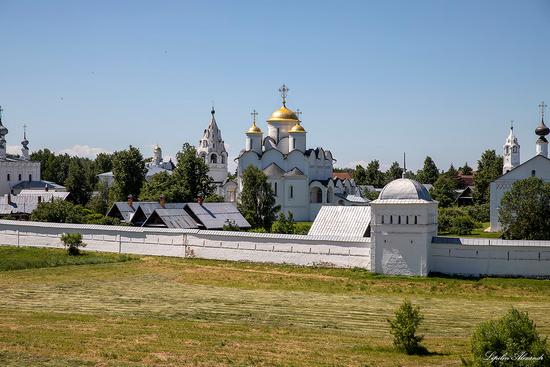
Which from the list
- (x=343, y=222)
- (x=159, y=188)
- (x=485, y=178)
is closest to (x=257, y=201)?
(x=343, y=222)

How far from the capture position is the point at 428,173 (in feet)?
321

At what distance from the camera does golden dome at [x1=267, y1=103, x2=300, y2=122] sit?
58.9 m

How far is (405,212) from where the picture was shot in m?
29.0

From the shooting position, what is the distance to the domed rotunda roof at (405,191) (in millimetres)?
29152

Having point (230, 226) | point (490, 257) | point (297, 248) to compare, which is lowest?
point (490, 257)

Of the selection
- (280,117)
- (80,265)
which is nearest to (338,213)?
(80,265)

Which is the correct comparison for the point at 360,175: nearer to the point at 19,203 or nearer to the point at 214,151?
the point at 214,151

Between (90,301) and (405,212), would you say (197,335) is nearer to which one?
(90,301)

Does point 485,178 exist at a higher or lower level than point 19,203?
higher

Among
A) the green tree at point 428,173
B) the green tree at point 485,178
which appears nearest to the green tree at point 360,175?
the green tree at point 428,173

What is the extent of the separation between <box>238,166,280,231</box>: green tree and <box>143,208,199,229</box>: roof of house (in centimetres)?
558

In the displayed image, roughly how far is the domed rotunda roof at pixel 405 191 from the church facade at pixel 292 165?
24.5 metres

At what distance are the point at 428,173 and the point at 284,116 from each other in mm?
42876

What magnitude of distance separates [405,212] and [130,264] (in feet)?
37.7
